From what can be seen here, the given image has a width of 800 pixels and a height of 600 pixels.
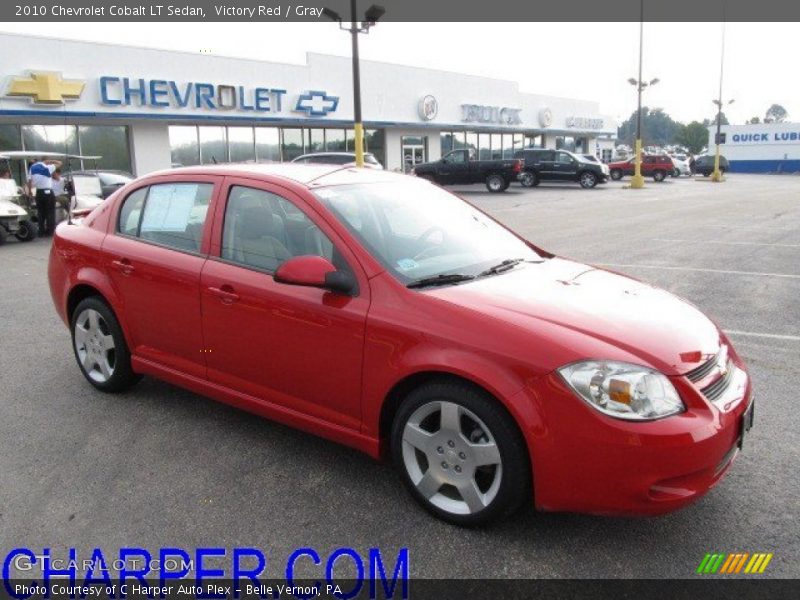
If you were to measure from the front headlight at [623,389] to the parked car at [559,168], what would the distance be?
3028cm

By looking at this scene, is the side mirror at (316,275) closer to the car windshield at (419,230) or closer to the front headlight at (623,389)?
the car windshield at (419,230)

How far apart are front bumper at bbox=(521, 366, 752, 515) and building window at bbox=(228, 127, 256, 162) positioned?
1059 inches

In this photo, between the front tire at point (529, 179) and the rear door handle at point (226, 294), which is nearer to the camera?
the rear door handle at point (226, 294)

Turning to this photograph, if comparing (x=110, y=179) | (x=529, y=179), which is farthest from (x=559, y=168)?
(x=110, y=179)

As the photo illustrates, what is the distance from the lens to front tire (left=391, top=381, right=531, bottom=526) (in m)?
2.90

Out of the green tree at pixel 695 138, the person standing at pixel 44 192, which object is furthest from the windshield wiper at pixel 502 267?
the green tree at pixel 695 138

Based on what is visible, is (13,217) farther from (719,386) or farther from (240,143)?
(240,143)

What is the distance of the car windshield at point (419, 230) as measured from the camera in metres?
3.54

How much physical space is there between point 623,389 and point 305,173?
7.35 feet

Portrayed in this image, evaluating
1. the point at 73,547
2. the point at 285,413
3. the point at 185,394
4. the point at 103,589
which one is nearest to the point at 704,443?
the point at 285,413

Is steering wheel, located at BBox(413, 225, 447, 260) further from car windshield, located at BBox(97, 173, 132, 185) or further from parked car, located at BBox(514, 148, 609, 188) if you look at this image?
parked car, located at BBox(514, 148, 609, 188)

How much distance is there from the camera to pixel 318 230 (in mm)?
3609

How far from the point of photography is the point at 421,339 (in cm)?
308

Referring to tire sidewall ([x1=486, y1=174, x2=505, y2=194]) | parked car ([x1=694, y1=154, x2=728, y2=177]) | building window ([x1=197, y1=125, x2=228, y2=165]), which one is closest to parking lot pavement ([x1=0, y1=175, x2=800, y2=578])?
building window ([x1=197, y1=125, x2=228, y2=165])
